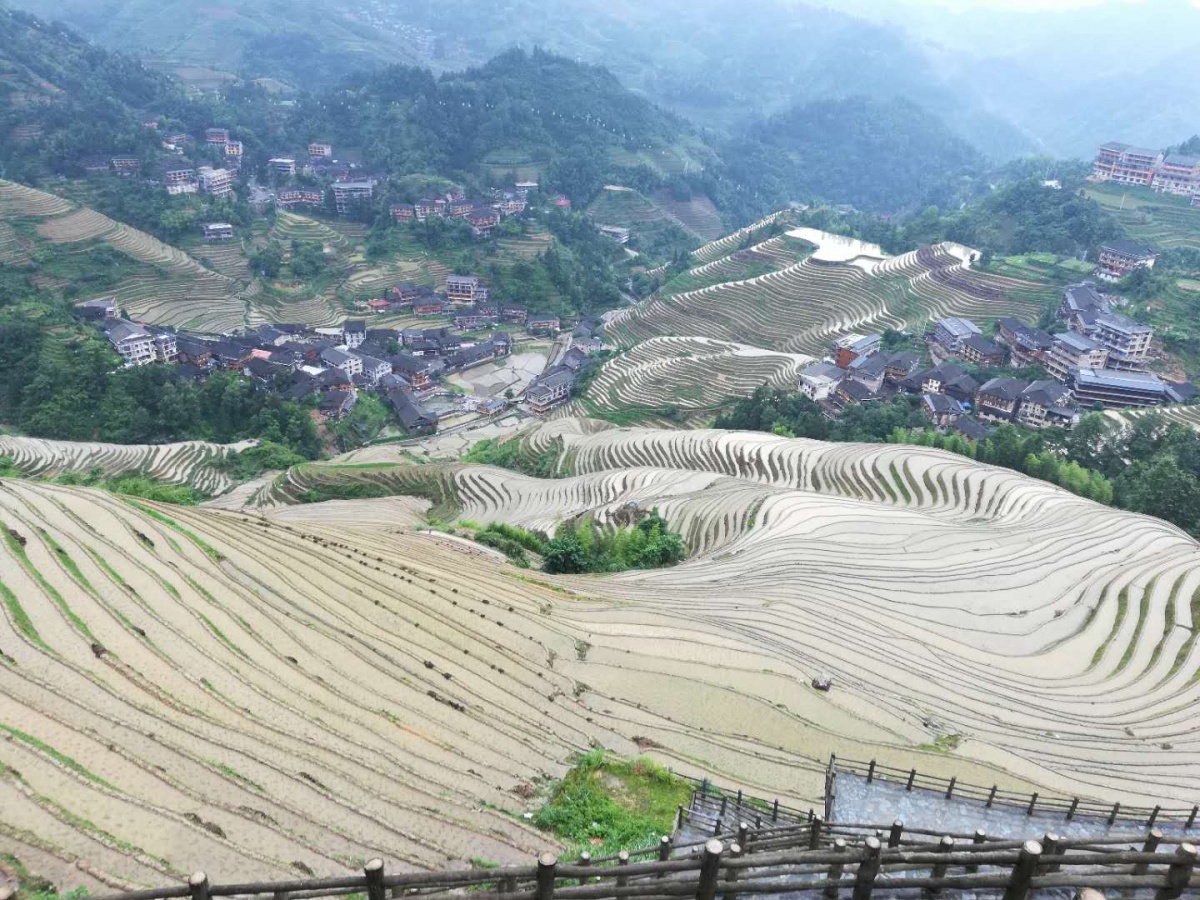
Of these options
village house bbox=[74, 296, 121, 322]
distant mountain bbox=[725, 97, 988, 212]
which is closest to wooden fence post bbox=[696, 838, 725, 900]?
village house bbox=[74, 296, 121, 322]

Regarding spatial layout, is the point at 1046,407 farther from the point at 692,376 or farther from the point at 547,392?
the point at 547,392

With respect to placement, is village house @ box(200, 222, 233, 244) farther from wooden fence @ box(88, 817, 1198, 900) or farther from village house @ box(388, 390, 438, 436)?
wooden fence @ box(88, 817, 1198, 900)

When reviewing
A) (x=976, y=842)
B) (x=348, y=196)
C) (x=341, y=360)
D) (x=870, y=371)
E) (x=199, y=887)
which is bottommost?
(x=341, y=360)

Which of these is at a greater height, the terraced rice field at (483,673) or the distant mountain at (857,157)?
the distant mountain at (857,157)

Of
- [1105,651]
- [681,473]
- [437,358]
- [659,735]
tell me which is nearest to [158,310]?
[437,358]

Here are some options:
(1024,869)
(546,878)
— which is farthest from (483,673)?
(1024,869)

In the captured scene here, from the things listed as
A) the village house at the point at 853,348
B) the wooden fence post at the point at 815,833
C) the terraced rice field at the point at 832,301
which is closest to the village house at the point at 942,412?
the village house at the point at 853,348

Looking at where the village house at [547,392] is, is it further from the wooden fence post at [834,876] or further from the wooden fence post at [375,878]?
the wooden fence post at [834,876]
